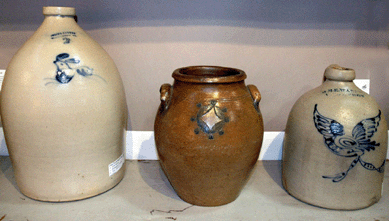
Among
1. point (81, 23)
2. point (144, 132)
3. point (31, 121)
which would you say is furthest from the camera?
point (144, 132)

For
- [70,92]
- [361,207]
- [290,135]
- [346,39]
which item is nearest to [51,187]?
[70,92]

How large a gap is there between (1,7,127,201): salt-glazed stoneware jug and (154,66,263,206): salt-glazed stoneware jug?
24 centimetres

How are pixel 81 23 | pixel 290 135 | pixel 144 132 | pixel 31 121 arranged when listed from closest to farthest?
pixel 31 121 < pixel 290 135 < pixel 81 23 < pixel 144 132

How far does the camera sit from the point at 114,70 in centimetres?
137

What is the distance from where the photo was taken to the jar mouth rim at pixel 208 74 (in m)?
1.20

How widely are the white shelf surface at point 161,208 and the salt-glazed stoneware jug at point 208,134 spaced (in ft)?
0.25

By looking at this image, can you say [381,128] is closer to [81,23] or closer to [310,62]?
[310,62]

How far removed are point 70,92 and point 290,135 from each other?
873 millimetres

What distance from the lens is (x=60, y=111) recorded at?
1198 mm

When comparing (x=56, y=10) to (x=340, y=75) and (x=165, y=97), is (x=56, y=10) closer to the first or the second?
(x=165, y=97)

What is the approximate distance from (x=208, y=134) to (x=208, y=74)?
361 millimetres

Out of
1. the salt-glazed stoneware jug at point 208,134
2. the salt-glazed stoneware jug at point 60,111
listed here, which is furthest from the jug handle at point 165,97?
the salt-glazed stoneware jug at point 60,111

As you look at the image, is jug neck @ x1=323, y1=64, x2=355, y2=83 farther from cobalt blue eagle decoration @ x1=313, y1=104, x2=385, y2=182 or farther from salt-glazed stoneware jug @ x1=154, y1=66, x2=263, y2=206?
salt-glazed stoneware jug @ x1=154, y1=66, x2=263, y2=206

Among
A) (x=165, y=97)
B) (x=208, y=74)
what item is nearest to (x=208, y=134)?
(x=165, y=97)
